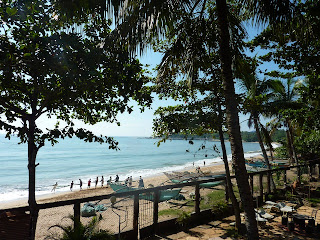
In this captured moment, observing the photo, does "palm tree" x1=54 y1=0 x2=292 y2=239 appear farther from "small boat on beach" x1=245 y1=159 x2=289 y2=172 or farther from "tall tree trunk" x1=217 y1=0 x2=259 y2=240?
"small boat on beach" x1=245 y1=159 x2=289 y2=172

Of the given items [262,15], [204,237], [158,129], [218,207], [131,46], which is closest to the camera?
[131,46]

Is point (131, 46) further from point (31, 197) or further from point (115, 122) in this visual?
point (31, 197)

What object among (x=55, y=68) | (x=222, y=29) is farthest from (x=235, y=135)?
(x=55, y=68)

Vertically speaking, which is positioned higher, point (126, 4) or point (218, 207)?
point (126, 4)

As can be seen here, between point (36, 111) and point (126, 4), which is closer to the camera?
point (36, 111)

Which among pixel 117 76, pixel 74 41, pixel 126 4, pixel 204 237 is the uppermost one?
pixel 126 4

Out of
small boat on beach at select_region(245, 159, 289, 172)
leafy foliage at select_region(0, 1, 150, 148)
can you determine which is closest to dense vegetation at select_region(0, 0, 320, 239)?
leafy foliage at select_region(0, 1, 150, 148)

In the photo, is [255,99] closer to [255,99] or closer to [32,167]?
[255,99]

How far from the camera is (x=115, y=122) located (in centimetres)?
436

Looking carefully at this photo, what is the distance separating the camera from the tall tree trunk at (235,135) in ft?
13.0

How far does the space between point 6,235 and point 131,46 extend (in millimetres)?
4107

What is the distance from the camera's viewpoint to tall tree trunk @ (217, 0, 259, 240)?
397 centimetres

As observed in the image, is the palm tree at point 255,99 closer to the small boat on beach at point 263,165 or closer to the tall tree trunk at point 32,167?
the tall tree trunk at point 32,167

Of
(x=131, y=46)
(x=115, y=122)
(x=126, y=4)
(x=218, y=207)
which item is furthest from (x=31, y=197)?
(x=218, y=207)
